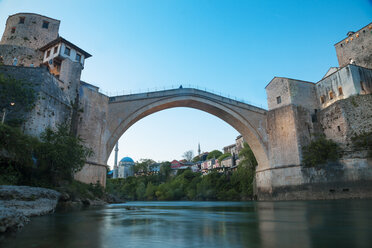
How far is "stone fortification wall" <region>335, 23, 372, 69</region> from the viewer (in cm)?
2692

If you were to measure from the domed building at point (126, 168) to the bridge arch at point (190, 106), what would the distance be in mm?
50552

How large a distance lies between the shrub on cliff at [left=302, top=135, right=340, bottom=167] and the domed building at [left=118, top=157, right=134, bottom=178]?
56307 mm

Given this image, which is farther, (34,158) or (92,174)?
(92,174)

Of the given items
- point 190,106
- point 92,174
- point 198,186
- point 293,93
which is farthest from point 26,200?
point 198,186

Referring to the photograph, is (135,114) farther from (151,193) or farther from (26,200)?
(151,193)

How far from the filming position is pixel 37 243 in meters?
2.87

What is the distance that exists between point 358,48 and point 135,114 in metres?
26.9

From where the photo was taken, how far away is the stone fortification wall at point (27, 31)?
22.2m

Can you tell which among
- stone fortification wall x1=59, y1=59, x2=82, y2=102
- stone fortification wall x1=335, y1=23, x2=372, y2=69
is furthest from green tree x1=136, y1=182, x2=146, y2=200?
stone fortification wall x1=335, y1=23, x2=372, y2=69

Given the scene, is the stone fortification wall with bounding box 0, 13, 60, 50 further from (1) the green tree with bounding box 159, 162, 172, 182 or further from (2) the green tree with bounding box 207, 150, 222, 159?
(2) the green tree with bounding box 207, 150, 222, 159

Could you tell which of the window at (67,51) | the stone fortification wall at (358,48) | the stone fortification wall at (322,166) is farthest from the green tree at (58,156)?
the stone fortification wall at (358,48)

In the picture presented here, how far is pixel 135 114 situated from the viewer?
21.4 m

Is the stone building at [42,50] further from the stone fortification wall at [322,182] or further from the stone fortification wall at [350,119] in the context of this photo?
the stone fortification wall at [350,119]

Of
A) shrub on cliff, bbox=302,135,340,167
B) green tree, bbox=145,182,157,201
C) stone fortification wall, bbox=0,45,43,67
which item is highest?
stone fortification wall, bbox=0,45,43,67
